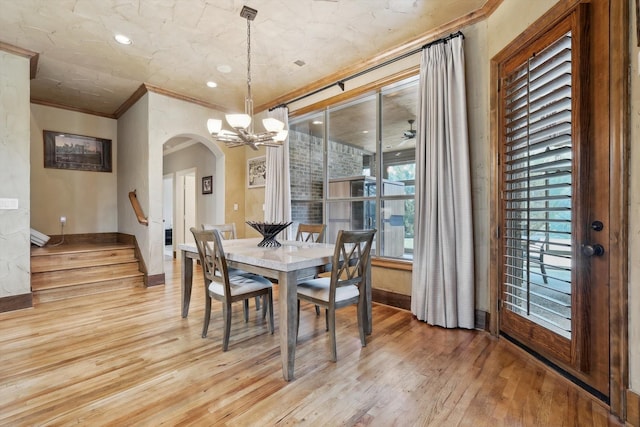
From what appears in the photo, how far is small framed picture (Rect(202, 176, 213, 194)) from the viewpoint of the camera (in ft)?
18.8

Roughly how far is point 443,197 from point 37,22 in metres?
4.08

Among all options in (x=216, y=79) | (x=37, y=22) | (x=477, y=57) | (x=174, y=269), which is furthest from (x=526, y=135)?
(x=174, y=269)

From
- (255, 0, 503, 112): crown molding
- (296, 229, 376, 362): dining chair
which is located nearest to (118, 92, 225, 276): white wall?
(255, 0, 503, 112): crown molding

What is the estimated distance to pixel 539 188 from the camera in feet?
6.73

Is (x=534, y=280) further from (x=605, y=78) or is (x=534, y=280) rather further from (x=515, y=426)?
(x=605, y=78)

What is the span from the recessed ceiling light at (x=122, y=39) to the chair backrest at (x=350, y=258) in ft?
9.77

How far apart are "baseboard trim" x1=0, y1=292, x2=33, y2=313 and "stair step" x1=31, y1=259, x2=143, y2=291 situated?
374mm

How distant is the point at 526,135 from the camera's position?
2.18 meters

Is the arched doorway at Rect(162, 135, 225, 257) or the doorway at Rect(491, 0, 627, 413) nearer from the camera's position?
the doorway at Rect(491, 0, 627, 413)

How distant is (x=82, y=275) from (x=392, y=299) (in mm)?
4114

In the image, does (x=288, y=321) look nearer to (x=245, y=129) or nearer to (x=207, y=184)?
(x=245, y=129)

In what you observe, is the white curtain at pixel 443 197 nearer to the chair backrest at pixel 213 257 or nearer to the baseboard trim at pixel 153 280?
the chair backrest at pixel 213 257

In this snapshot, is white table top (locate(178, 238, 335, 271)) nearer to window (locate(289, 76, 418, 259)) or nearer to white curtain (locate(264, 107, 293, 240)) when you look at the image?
window (locate(289, 76, 418, 259))

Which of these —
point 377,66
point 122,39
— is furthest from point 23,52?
point 377,66
